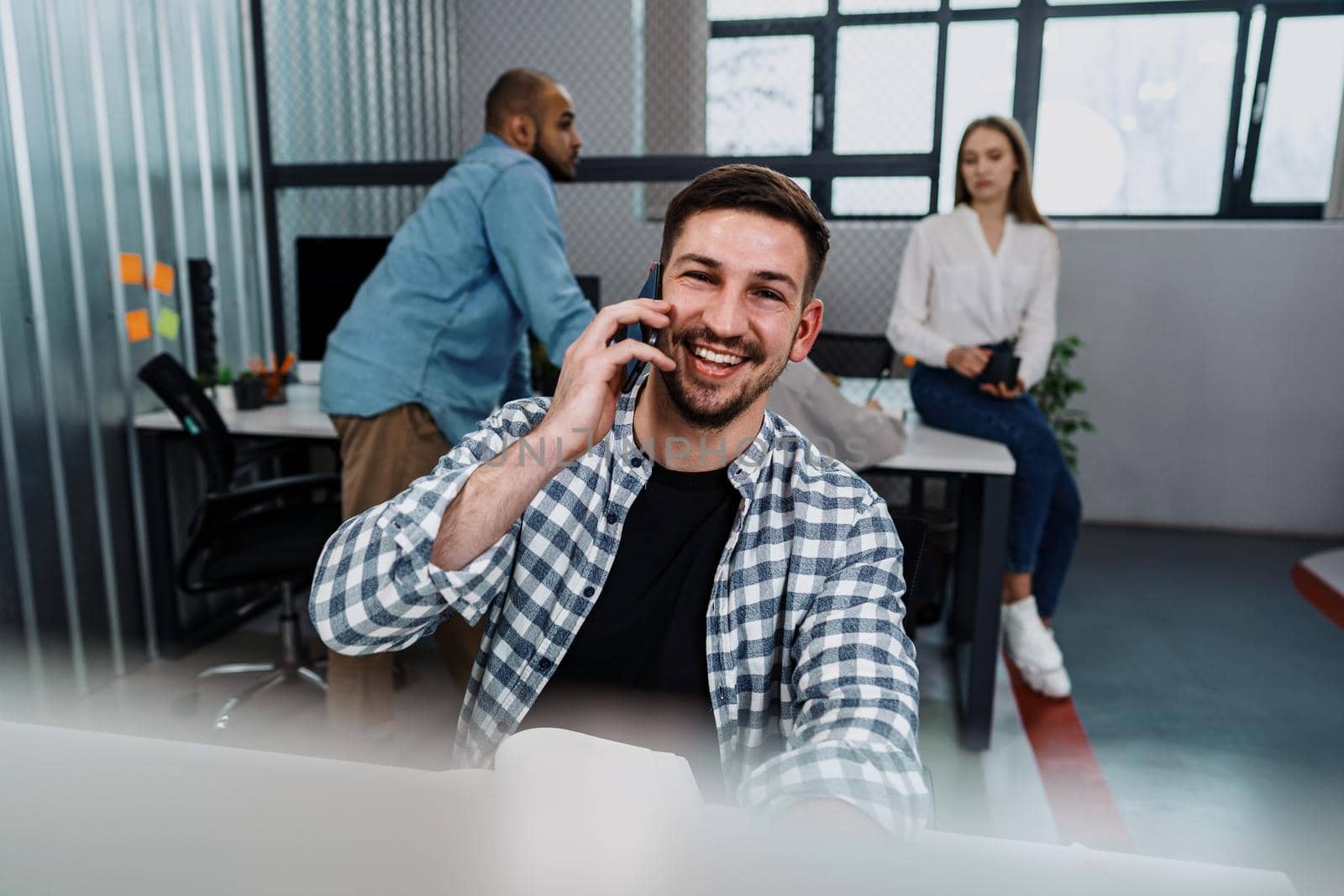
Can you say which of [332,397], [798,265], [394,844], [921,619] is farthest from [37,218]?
[921,619]

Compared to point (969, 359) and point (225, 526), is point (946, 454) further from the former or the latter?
point (225, 526)

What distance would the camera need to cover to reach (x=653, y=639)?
1120 millimetres

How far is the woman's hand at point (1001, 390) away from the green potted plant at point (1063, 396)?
1212 mm

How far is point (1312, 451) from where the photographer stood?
13.8 ft

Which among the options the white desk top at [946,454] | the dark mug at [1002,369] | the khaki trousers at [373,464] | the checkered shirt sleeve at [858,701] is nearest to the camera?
the checkered shirt sleeve at [858,701]

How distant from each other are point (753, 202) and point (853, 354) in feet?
8.18

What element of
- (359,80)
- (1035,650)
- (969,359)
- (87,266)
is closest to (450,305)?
(87,266)

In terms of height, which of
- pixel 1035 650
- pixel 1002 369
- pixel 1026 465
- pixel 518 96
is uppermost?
pixel 518 96

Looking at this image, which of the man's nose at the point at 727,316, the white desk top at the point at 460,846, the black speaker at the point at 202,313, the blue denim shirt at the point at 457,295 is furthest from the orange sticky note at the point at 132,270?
the white desk top at the point at 460,846

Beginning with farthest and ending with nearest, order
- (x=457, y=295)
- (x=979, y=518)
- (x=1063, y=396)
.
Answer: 1. (x=1063, y=396)
2. (x=979, y=518)
3. (x=457, y=295)

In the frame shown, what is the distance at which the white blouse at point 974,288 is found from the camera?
262cm

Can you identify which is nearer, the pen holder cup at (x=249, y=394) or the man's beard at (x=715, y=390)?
the man's beard at (x=715, y=390)

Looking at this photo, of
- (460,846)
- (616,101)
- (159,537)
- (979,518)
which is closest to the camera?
(460,846)

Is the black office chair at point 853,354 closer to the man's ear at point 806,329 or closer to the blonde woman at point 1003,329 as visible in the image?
the blonde woman at point 1003,329
